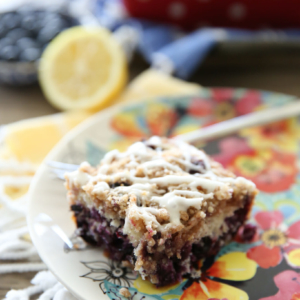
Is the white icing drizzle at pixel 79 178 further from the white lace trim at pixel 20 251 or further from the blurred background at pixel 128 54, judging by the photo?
the blurred background at pixel 128 54

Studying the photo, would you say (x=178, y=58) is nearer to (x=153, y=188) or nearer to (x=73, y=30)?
(x=73, y=30)

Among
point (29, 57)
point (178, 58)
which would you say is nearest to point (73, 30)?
point (29, 57)

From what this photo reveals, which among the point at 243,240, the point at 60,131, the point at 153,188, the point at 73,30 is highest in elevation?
the point at 73,30

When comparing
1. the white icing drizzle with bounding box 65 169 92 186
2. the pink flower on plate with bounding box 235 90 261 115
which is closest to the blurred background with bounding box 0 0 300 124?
the pink flower on plate with bounding box 235 90 261 115

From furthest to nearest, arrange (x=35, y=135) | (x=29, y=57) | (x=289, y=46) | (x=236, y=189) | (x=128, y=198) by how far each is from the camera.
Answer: (x=289, y=46) < (x=29, y=57) < (x=35, y=135) < (x=236, y=189) < (x=128, y=198)

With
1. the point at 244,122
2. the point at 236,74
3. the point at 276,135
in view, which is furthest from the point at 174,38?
the point at 276,135

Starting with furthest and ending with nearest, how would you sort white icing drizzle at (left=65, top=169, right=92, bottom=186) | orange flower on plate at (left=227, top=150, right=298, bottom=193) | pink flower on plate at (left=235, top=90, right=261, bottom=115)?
1. pink flower on plate at (left=235, top=90, right=261, bottom=115)
2. orange flower on plate at (left=227, top=150, right=298, bottom=193)
3. white icing drizzle at (left=65, top=169, right=92, bottom=186)

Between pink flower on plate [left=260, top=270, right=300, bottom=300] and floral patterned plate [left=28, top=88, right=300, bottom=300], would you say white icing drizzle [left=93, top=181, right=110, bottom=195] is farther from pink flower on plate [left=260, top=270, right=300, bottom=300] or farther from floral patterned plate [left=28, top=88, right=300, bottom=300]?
pink flower on plate [left=260, top=270, right=300, bottom=300]
